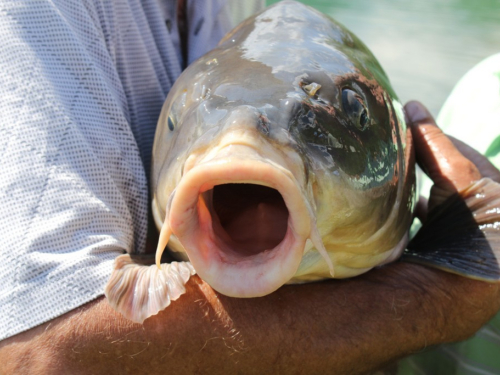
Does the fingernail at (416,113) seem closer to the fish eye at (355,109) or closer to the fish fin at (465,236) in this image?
the fish fin at (465,236)

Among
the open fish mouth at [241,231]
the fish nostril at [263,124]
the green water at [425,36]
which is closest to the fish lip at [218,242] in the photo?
the open fish mouth at [241,231]

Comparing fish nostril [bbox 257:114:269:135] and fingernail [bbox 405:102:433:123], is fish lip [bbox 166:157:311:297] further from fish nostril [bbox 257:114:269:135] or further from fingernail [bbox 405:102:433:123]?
fingernail [bbox 405:102:433:123]

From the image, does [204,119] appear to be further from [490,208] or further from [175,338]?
[490,208]

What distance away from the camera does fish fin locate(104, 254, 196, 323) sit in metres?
1.28

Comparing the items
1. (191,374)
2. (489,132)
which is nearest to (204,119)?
(191,374)

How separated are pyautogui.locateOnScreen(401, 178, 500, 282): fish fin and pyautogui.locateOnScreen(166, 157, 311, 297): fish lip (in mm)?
904

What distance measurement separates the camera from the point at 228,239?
1099 mm

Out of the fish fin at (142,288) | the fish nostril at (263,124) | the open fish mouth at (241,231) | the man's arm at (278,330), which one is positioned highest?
the fish nostril at (263,124)

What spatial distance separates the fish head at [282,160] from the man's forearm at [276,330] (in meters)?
0.10

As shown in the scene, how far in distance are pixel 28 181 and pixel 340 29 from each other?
1087 mm

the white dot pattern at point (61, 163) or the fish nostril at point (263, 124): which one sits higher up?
the fish nostril at point (263, 124)

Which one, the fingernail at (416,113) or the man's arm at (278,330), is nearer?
the man's arm at (278,330)

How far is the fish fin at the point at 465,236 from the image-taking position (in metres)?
1.69

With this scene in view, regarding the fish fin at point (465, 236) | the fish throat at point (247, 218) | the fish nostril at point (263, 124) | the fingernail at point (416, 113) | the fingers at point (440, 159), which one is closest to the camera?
the fish nostril at point (263, 124)
